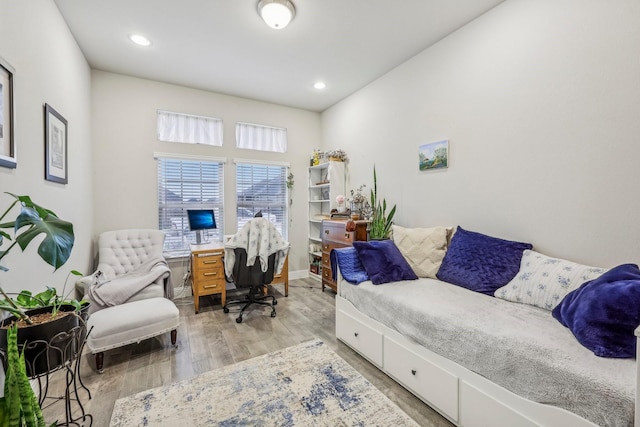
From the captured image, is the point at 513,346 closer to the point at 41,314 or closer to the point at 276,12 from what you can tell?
the point at 41,314

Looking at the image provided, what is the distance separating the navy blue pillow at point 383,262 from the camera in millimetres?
2352

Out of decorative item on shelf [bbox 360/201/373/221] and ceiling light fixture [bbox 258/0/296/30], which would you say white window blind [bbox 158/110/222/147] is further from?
decorative item on shelf [bbox 360/201/373/221]

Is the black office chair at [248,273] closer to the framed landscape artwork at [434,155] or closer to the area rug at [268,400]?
the area rug at [268,400]

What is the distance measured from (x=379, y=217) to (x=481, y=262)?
143cm

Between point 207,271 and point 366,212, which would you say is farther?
point 366,212

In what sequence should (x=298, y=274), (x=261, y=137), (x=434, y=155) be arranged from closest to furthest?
(x=434, y=155) < (x=261, y=137) < (x=298, y=274)

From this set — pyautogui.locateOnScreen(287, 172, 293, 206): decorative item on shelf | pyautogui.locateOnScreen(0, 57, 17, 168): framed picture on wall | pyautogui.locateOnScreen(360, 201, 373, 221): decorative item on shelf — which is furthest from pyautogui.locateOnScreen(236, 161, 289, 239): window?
pyautogui.locateOnScreen(0, 57, 17, 168): framed picture on wall

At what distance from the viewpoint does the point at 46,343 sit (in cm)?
119

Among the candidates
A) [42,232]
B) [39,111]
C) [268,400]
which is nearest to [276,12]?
[39,111]

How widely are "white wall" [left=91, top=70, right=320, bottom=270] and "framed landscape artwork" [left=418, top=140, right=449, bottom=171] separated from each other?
8.52 feet

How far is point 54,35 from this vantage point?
222 cm

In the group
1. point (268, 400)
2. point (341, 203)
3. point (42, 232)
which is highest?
point (341, 203)

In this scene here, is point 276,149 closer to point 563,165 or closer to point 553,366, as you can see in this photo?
point 563,165

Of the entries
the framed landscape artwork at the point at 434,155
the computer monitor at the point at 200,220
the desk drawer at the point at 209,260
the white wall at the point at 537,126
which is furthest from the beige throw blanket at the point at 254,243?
the framed landscape artwork at the point at 434,155
